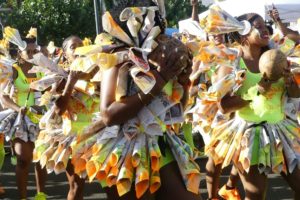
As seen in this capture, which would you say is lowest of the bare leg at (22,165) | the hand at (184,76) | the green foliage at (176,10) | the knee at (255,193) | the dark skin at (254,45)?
the green foliage at (176,10)

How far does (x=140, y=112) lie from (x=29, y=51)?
4.11 m

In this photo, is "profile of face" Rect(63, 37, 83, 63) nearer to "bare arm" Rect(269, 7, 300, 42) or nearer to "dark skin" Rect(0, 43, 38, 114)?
"dark skin" Rect(0, 43, 38, 114)

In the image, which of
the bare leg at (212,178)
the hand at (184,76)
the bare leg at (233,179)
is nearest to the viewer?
the hand at (184,76)

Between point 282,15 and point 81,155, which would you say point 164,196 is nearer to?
point 81,155

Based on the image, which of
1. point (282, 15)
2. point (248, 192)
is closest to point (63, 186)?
point (248, 192)

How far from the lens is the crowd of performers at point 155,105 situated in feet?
10.1

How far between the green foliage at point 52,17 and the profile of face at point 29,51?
15579 millimetres

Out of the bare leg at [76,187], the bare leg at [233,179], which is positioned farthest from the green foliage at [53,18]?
the bare leg at [76,187]

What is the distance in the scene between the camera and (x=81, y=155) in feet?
10.9

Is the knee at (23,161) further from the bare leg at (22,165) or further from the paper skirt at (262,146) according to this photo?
the paper skirt at (262,146)

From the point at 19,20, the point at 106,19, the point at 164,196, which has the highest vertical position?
the point at 106,19

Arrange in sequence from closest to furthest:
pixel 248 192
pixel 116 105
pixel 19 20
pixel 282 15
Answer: pixel 116 105 < pixel 248 192 < pixel 282 15 < pixel 19 20

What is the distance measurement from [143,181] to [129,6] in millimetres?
929

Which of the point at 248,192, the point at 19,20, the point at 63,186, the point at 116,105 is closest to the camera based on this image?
the point at 116,105
